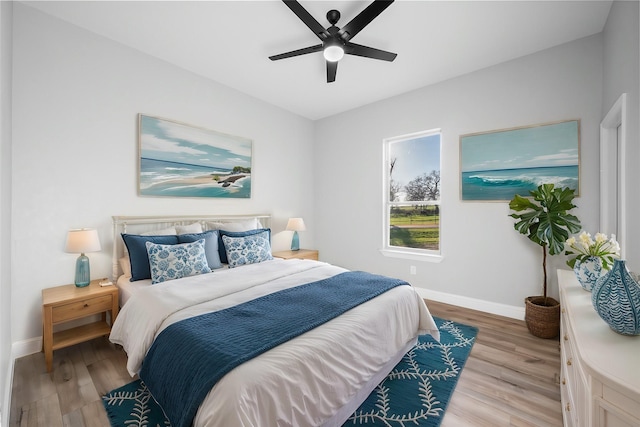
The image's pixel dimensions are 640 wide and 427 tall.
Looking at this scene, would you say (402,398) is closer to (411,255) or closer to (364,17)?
(411,255)

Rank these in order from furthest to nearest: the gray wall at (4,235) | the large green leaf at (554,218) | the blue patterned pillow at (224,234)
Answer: the blue patterned pillow at (224,234), the large green leaf at (554,218), the gray wall at (4,235)

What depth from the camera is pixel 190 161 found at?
334 centimetres

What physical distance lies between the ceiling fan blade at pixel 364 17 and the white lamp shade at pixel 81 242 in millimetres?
2693

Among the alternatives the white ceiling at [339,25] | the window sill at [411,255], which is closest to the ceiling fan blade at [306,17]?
the white ceiling at [339,25]

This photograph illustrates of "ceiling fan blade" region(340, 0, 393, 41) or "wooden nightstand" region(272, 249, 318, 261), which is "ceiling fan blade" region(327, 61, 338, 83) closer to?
"ceiling fan blade" region(340, 0, 393, 41)

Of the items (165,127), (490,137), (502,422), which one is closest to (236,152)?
(165,127)

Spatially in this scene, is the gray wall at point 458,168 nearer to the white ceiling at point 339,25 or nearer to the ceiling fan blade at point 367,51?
the white ceiling at point 339,25

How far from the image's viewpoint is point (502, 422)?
65.9 inches

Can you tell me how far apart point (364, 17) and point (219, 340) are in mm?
2273

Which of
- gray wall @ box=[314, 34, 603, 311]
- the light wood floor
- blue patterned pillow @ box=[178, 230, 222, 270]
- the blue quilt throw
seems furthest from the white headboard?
gray wall @ box=[314, 34, 603, 311]

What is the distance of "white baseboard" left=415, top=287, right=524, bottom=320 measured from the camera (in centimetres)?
309

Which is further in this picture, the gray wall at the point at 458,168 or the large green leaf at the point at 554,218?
the gray wall at the point at 458,168

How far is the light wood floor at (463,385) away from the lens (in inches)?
66.4

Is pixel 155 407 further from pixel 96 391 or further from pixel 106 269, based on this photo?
pixel 106 269
